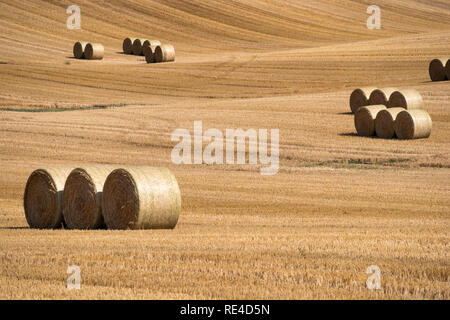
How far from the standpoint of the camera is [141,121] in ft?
A: 114

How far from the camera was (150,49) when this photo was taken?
56906 mm

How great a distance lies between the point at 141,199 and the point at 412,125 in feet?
58.4

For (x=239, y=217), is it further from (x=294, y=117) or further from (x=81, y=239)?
(x=294, y=117)

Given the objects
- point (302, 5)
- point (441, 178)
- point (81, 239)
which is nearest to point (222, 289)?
point (81, 239)

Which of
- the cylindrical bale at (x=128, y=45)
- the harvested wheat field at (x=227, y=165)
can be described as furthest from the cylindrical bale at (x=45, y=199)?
the cylindrical bale at (x=128, y=45)

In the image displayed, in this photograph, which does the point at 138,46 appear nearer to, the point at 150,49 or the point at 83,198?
the point at 150,49

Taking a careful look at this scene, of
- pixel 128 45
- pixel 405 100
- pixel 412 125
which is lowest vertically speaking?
pixel 412 125

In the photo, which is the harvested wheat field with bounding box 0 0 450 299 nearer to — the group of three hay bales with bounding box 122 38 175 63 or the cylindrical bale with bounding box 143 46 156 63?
the group of three hay bales with bounding box 122 38 175 63

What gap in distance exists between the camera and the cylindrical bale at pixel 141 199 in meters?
14.0

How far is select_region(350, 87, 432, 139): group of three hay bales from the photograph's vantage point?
97.7 ft

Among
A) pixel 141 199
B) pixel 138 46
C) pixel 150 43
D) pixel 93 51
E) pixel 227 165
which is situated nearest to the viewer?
pixel 141 199

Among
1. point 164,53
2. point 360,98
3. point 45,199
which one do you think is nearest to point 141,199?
point 45,199

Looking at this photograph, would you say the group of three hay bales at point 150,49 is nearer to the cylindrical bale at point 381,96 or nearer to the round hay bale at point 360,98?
the round hay bale at point 360,98

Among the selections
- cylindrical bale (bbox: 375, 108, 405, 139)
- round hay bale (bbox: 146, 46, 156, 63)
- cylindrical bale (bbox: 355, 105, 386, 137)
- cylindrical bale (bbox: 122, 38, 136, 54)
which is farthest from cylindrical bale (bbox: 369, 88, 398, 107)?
cylindrical bale (bbox: 122, 38, 136, 54)
